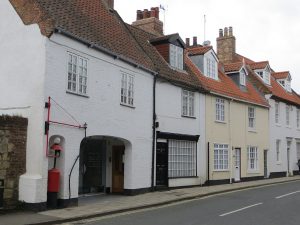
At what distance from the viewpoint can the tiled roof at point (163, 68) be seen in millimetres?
21766

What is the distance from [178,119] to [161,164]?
266 centimetres

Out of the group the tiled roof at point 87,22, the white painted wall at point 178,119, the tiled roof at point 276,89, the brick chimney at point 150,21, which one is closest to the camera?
the tiled roof at point 87,22

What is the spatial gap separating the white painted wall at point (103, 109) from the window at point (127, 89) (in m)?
0.27

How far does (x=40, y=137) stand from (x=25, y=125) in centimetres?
72

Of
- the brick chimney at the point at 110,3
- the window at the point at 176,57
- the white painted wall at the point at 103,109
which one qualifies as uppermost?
the brick chimney at the point at 110,3

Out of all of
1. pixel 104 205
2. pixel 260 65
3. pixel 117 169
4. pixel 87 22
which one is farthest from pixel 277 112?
pixel 104 205

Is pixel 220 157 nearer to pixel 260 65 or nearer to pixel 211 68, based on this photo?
pixel 211 68

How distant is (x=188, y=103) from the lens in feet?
Result: 77.2

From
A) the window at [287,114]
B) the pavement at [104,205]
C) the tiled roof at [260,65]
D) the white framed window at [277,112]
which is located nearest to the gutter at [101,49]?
the pavement at [104,205]

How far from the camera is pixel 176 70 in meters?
23.4

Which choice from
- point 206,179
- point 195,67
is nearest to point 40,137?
point 206,179

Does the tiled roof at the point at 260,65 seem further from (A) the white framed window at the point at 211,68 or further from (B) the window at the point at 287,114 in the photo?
(A) the white framed window at the point at 211,68

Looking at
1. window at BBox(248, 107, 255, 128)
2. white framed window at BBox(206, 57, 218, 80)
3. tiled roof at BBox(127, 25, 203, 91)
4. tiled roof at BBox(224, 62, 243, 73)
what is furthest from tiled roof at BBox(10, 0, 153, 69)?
window at BBox(248, 107, 255, 128)

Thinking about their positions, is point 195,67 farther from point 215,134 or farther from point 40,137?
point 40,137
